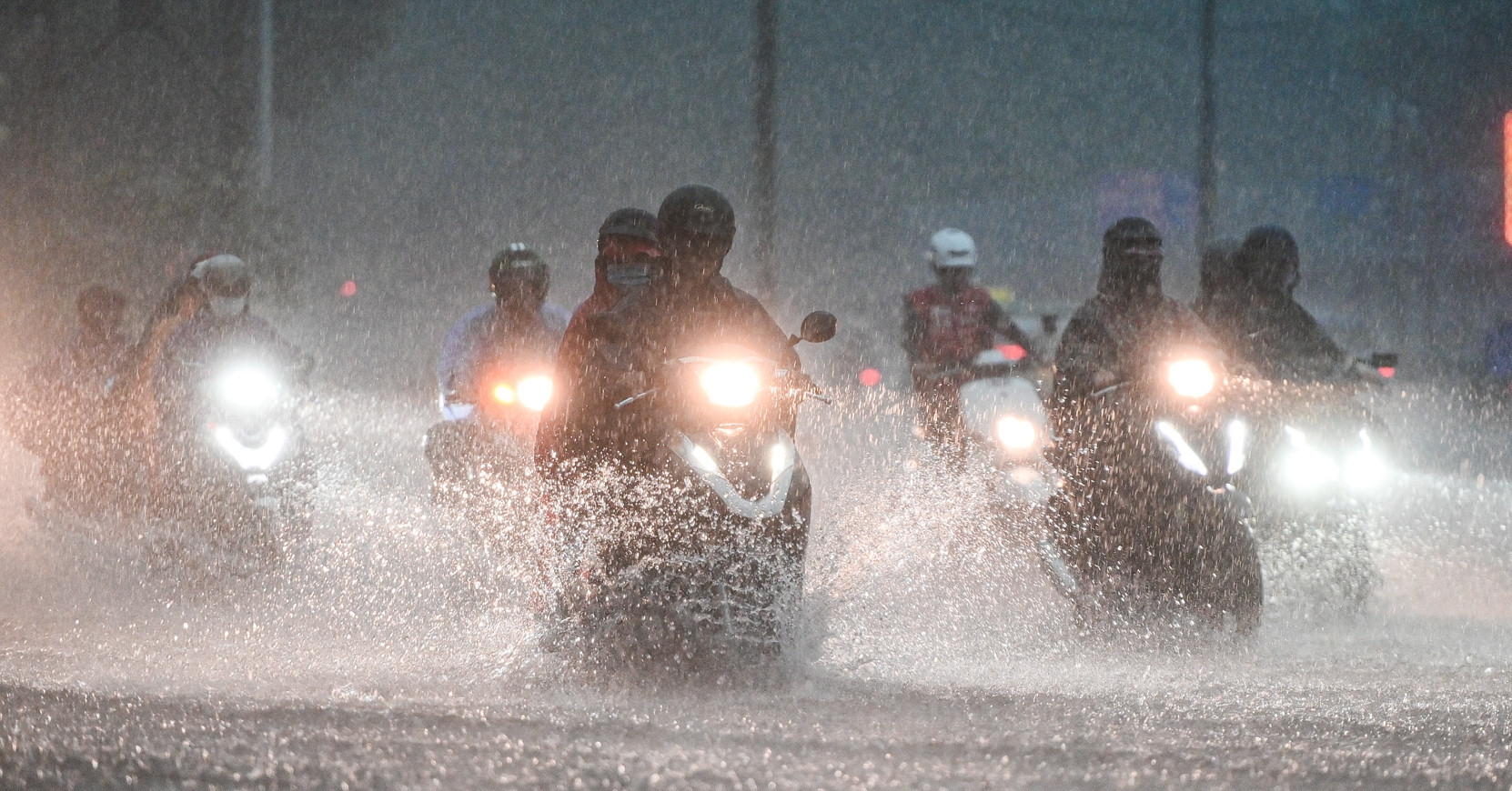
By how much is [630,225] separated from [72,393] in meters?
3.58

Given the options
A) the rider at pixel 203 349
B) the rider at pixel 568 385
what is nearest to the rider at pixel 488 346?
the rider at pixel 203 349

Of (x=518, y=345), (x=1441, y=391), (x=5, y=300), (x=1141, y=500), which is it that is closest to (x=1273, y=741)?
(x=1141, y=500)

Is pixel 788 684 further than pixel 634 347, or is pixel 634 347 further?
pixel 634 347

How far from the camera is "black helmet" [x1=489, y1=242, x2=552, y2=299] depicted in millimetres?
8727

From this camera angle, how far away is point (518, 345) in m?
8.55

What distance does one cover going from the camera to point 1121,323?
6.75 meters

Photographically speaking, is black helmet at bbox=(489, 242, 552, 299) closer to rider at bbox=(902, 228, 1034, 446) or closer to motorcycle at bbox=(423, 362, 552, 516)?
motorcycle at bbox=(423, 362, 552, 516)

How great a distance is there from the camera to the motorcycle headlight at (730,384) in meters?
5.47

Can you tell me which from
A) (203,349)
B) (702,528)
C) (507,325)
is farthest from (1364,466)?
(203,349)

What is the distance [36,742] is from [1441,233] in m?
30.3

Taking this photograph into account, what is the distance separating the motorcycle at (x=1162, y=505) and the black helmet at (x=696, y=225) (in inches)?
62.6

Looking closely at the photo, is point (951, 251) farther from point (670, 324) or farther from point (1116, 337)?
point (670, 324)

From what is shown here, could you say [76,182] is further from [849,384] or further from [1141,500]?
[1141,500]

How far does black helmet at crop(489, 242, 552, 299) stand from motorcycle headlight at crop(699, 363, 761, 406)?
11.0ft
